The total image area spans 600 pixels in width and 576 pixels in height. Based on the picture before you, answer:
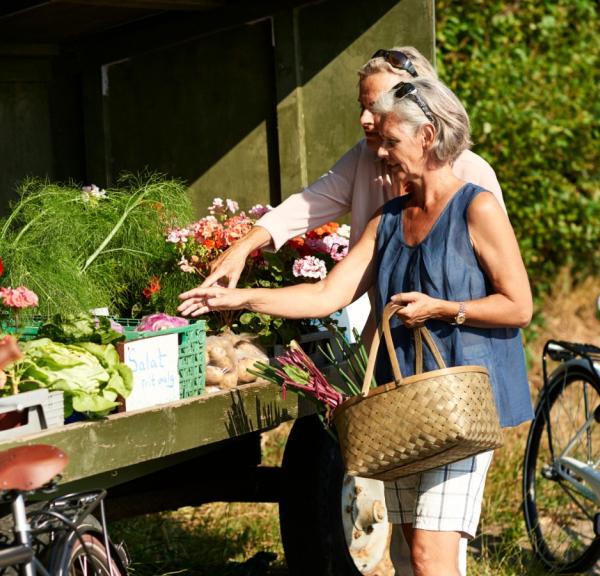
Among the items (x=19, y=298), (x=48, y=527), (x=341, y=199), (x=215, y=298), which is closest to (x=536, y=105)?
(x=341, y=199)

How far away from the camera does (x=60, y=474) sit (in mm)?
3047

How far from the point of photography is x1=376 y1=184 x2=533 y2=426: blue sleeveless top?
335 centimetres

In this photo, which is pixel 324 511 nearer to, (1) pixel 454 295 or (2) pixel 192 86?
(1) pixel 454 295

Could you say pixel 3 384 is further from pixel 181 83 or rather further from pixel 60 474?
pixel 181 83

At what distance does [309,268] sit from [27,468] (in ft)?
6.00

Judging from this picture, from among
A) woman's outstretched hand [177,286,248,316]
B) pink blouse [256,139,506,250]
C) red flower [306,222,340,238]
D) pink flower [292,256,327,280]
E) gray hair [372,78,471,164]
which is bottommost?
woman's outstretched hand [177,286,248,316]

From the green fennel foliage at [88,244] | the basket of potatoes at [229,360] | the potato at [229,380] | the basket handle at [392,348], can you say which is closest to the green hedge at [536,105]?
the green fennel foliage at [88,244]

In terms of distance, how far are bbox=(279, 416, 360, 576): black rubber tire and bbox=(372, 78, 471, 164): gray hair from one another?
1.47m

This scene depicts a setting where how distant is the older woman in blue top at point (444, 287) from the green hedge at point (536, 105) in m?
4.80

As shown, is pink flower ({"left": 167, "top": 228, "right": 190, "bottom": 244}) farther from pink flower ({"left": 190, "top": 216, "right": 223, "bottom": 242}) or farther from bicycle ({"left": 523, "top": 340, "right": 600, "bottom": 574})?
bicycle ({"left": 523, "top": 340, "right": 600, "bottom": 574})

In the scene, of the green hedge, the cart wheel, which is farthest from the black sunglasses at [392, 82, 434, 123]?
the green hedge

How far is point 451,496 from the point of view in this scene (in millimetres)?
3328

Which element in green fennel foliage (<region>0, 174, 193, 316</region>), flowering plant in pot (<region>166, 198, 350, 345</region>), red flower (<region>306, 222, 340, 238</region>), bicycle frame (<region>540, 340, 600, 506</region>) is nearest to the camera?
green fennel foliage (<region>0, 174, 193, 316</region>)

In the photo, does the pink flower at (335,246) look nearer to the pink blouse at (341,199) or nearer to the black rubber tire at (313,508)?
the pink blouse at (341,199)
